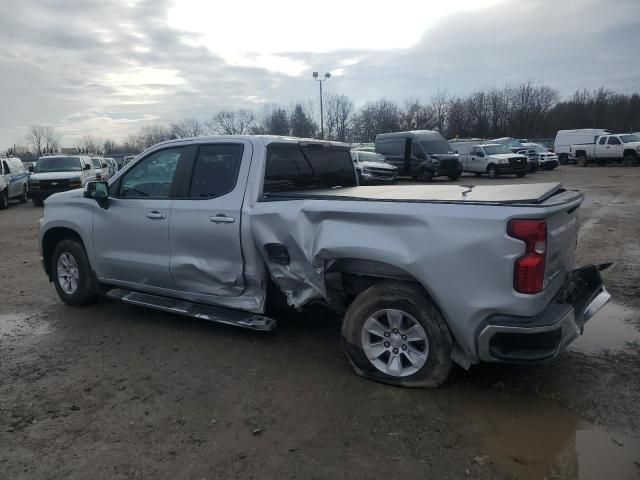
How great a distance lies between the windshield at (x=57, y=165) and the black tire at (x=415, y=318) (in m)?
20.0

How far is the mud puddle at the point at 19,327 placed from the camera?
5.33 meters

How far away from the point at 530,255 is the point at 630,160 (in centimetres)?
3454

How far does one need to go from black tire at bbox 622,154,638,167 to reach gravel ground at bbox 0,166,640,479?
104 feet

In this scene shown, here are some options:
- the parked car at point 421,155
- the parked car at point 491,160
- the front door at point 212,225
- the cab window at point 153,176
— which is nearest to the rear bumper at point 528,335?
the front door at point 212,225

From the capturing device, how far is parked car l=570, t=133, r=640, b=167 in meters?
31.7

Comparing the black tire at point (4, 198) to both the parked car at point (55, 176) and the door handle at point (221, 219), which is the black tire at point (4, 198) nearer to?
the parked car at point (55, 176)

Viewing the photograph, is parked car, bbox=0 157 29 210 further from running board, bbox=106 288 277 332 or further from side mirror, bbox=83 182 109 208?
running board, bbox=106 288 277 332

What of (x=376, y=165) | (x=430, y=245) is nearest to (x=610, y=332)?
(x=430, y=245)

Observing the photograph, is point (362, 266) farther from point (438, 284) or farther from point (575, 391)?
point (575, 391)

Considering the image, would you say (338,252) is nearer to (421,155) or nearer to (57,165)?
(57,165)

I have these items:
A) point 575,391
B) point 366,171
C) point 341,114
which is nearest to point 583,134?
point 366,171

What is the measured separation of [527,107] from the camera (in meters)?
79.4

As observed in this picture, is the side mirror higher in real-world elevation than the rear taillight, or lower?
higher

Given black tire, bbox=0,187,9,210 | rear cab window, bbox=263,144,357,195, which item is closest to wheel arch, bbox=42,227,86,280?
rear cab window, bbox=263,144,357,195
